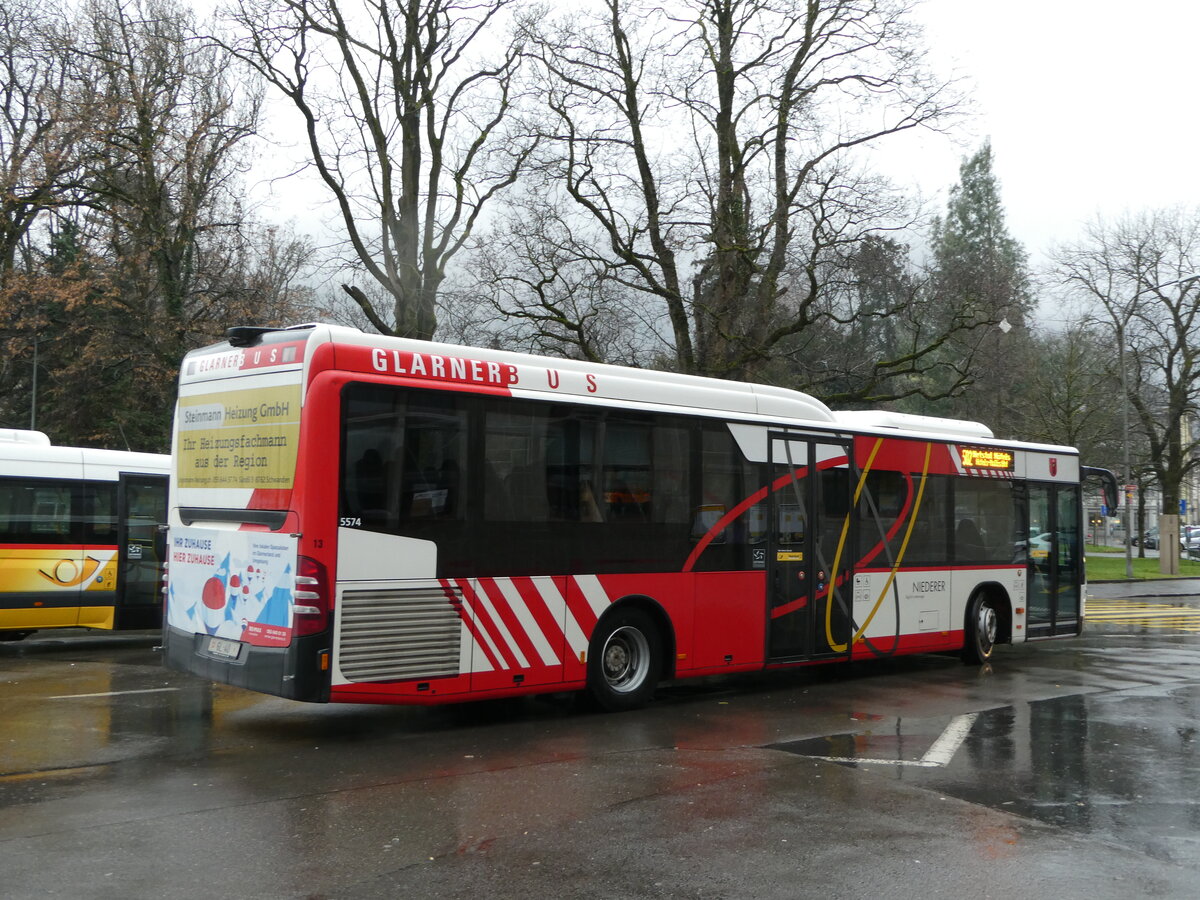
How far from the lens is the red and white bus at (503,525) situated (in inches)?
342

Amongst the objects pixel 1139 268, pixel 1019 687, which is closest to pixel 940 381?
pixel 1139 268

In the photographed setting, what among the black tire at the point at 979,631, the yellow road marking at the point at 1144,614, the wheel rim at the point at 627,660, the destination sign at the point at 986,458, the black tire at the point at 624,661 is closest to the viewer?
the black tire at the point at 624,661

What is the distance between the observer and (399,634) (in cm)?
901

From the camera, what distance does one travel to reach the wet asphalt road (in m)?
5.67

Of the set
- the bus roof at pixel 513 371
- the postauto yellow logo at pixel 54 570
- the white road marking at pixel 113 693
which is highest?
the bus roof at pixel 513 371

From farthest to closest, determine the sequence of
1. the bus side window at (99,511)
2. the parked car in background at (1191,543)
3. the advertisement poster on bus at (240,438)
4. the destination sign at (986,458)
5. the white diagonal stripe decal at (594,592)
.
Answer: the parked car in background at (1191,543) → the bus side window at (99,511) → the destination sign at (986,458) → the white diagonal stripe decal at (594,592) → the advertisement poster on bus at (240,438)

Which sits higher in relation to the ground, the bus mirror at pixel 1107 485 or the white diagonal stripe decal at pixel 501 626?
the bus mirror at pixel 1107 485

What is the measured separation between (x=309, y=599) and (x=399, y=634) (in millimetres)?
854

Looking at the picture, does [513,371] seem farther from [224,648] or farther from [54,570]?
[54,570]

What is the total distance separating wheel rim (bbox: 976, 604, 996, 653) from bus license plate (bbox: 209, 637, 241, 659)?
385 inches

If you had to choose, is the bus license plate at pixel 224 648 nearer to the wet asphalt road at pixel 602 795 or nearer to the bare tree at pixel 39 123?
the wet asphalt road at pixel 602 795

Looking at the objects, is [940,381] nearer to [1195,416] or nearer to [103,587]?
[1195,416]

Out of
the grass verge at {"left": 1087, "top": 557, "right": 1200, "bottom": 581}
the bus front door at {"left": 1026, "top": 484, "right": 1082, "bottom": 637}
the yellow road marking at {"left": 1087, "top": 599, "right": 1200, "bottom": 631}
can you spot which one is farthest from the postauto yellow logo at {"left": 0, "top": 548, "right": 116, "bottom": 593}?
the grass verge at {"left": 1087, "top": 557, "right": 1200, "bottom": 581}

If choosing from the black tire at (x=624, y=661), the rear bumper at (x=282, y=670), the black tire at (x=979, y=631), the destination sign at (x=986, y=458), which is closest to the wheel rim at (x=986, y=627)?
the black tire at (x=979, y=631)
